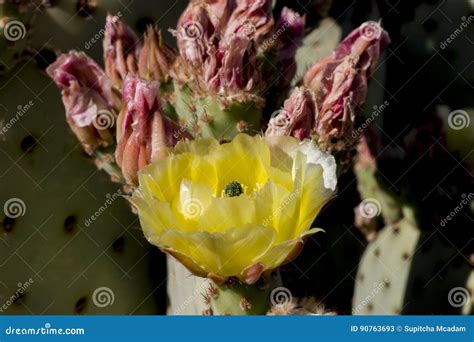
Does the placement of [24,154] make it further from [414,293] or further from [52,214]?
[414,293]

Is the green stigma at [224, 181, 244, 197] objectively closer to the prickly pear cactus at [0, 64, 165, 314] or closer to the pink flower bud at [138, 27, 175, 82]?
the pink flower bud at [138, 27, 175, 82]

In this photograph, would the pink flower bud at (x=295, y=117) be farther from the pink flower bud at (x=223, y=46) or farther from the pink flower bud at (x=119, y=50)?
the pink flower bud at (x=119, y=50)

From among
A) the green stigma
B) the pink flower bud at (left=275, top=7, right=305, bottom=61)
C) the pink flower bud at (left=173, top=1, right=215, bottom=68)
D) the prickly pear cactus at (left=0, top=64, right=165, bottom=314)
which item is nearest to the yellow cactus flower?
the green stigma

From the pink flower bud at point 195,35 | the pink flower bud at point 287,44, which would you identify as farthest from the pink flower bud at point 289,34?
the pink flower bud at point 195,35

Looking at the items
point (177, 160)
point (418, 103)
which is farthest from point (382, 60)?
point (177, 160)

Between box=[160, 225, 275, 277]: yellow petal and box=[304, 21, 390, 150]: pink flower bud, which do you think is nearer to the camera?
box=[160, 225, 275, 277]: yellow petal

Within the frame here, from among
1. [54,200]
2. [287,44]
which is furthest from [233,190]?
[54,200]

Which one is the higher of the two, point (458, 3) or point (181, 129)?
point (458, 3)
